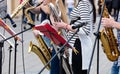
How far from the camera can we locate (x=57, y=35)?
346 centimetres

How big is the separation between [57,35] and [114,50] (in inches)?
38.2

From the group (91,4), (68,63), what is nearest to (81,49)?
(68,63)

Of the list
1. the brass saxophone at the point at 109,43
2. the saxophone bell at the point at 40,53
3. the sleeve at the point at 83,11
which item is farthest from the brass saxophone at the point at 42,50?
the sleeve at the point at 83,11

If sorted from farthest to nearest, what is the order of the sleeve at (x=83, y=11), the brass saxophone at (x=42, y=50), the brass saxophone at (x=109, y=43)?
the brass saxophone at (x=42, y=50) → the brass saxophone at (x=109, y=43) → the sleeve at (x=83, y=11)

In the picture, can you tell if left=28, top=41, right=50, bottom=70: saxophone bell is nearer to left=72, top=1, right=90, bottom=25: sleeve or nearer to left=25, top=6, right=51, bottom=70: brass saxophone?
left=25, top=6, right=51, bottom=70: brass saxophone

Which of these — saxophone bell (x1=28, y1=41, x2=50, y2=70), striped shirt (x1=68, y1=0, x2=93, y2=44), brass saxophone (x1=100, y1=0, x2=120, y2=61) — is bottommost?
saxophone bell (x1=28, y1=41, x2=50, y2=70)

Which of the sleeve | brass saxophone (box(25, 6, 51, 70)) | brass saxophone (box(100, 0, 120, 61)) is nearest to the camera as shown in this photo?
the sleeve

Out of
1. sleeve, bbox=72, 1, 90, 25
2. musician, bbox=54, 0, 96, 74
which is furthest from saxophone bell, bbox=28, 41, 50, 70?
sleeve, bbox=72, 1, 90, 25

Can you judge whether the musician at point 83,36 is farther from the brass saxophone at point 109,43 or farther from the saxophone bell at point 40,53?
the saxophone bell at point 40,53

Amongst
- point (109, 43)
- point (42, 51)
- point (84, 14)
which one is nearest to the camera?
point (84, 14)

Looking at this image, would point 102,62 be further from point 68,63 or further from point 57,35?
point 57,35

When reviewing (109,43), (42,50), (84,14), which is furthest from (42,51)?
(84,14)

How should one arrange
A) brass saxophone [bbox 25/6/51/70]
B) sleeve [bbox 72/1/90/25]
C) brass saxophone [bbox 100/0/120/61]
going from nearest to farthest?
sleeve [bbox 72/1/90/25] → brass saxophone [bbox 100/0/120/61] → brass saxophone [bbox 25/6/51/70]

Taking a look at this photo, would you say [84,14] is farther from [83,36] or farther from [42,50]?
[42,50]
